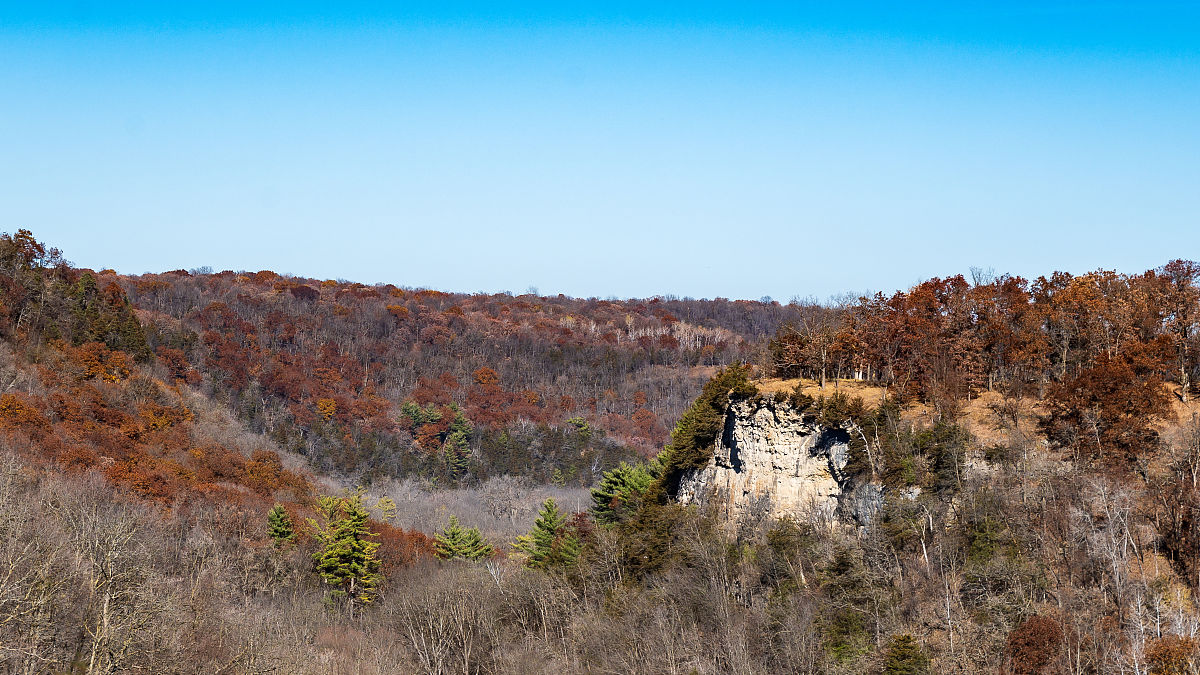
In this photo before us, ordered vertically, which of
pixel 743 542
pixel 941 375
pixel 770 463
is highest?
pixel 941 375

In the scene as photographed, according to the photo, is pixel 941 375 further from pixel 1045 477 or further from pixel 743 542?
pixel 743 542

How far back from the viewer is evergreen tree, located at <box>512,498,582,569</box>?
2071 inches

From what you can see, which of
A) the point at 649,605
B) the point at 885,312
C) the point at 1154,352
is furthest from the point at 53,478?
the point at 1154,352

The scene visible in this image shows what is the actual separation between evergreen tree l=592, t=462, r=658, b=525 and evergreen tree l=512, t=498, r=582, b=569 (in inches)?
102

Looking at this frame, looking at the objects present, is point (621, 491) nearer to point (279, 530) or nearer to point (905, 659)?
point (279, 530)

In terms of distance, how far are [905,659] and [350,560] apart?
109 feet

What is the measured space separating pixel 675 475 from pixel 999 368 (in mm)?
18305

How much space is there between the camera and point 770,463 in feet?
154

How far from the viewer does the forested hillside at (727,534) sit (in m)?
33.2

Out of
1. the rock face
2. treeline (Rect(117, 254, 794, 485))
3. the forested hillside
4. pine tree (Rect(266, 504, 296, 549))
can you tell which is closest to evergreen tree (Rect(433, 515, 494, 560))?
the forested hillside

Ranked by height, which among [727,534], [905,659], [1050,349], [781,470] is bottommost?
[905,659]

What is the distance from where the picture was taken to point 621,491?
56719 mm

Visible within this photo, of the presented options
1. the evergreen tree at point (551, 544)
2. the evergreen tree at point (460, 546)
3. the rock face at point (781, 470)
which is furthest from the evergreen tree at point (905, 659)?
the evergreen tree at point (460, 546)

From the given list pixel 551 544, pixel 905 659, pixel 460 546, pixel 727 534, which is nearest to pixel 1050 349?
pixel 727 534
